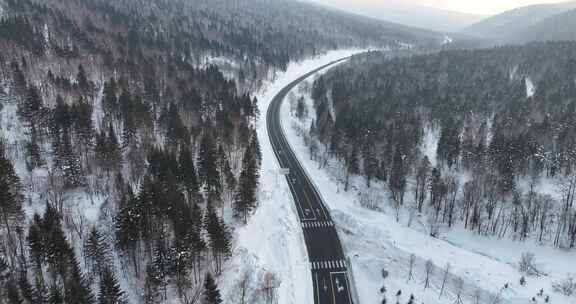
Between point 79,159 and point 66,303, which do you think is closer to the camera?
point 66,303

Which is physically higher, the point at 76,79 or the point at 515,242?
the point at 76,79

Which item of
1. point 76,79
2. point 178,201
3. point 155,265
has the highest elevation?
point 76,79

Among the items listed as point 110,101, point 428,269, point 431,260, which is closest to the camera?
point 428,269

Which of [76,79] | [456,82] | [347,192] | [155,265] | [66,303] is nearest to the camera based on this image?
[66,303]

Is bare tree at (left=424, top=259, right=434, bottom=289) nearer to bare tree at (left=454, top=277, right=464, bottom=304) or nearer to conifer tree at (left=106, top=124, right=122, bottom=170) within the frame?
bare tree at (left=454, top=277, right=464, bottom=304)

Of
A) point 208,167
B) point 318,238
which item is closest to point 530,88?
point 318,238

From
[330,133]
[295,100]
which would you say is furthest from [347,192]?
[295,100]

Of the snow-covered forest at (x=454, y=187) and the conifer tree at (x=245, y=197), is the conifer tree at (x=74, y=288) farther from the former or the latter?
the snow-covered forest at (x=454, y=187)

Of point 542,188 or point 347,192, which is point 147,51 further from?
point 542,188

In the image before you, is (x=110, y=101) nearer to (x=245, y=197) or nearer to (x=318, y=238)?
(x=245, y=197)
